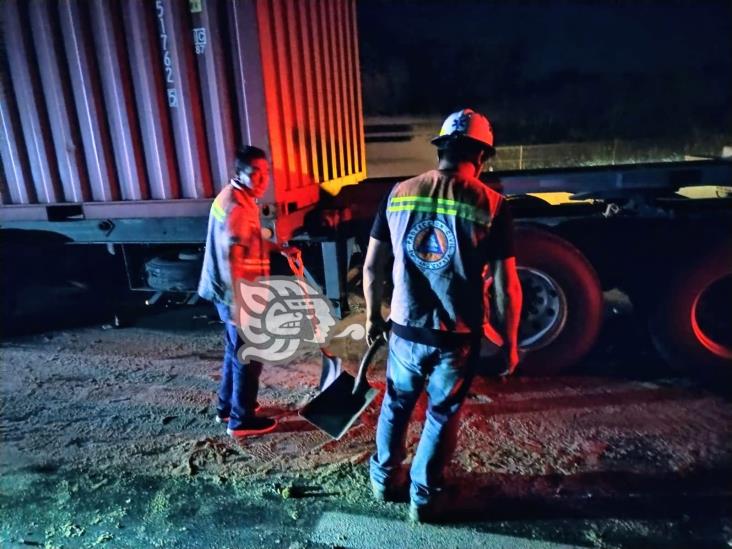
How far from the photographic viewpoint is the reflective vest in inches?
86.3

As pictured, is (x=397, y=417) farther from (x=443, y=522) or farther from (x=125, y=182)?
(x=125, y=182)

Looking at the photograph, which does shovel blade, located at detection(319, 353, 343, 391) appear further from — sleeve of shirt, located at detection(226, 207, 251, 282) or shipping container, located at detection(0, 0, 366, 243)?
shipping container, located at detection(0, 0, 366, 243)

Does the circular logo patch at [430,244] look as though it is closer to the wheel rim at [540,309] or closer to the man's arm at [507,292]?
the man's arm at [507,292]

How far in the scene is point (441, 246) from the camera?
2.24m

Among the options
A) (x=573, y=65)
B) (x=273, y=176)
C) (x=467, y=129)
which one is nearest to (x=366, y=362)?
(x=467, y=129)

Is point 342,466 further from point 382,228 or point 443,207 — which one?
point 443,207

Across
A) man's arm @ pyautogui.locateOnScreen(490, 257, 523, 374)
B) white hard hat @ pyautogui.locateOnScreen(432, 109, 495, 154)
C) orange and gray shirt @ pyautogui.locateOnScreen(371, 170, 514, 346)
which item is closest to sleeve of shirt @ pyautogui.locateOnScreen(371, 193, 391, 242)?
orange and gray shirt @ pyautogui.locateOnScreen(371, 170, 514, 346)

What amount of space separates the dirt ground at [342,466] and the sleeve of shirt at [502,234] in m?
1.29

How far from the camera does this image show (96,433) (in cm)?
341

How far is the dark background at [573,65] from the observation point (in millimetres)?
4121

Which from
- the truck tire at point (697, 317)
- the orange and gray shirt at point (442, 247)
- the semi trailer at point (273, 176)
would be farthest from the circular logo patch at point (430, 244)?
the truck tire at point (697, 317)

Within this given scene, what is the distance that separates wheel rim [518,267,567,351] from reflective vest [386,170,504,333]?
1586mm

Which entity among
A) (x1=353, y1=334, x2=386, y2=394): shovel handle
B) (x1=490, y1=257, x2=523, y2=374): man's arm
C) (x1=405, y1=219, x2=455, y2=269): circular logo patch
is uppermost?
(x1=405, y1=219, x2=455, y2=269): circular logo patch

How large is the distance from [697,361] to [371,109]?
11.1ft
